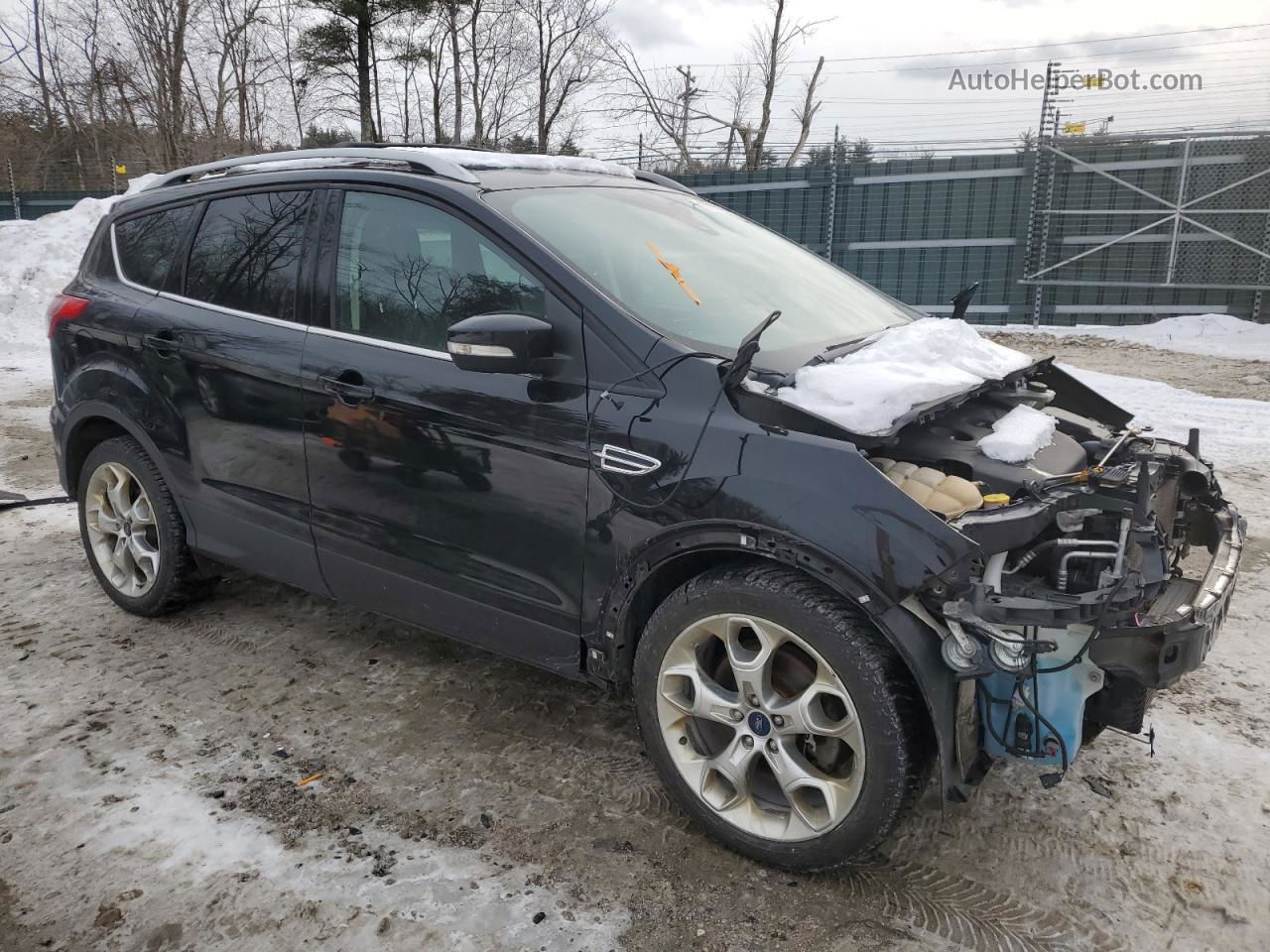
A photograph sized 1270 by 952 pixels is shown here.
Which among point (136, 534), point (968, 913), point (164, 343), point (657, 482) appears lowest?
point (968, 913)

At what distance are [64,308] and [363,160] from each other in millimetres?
1787

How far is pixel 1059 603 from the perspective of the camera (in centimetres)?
209

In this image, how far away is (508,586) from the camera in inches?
111

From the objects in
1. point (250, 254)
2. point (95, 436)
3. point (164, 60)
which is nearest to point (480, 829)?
point (250, 254)

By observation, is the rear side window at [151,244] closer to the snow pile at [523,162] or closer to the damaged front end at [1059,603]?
the snow pile at [523,162]

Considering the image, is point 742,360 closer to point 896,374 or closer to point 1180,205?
point 896,374

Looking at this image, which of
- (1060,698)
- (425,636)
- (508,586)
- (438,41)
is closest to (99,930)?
(508,586)

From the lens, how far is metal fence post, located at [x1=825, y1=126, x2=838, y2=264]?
15.4 metres

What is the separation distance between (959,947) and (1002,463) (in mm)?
1219

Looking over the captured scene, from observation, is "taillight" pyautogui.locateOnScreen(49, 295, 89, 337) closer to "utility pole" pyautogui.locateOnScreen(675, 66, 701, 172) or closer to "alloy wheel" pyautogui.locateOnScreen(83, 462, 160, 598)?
"alloy wheel" pyautogui.locateOnScreen(83, 462, 160, 598)

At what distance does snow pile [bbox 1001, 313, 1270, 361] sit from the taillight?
39.5ft

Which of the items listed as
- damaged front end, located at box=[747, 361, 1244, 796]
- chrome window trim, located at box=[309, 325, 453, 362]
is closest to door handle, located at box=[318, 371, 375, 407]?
chrome window trim, located at box=[309, 325, 453, 362]

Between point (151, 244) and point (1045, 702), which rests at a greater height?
point (151, 244)

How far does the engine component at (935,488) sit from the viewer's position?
2262mm
